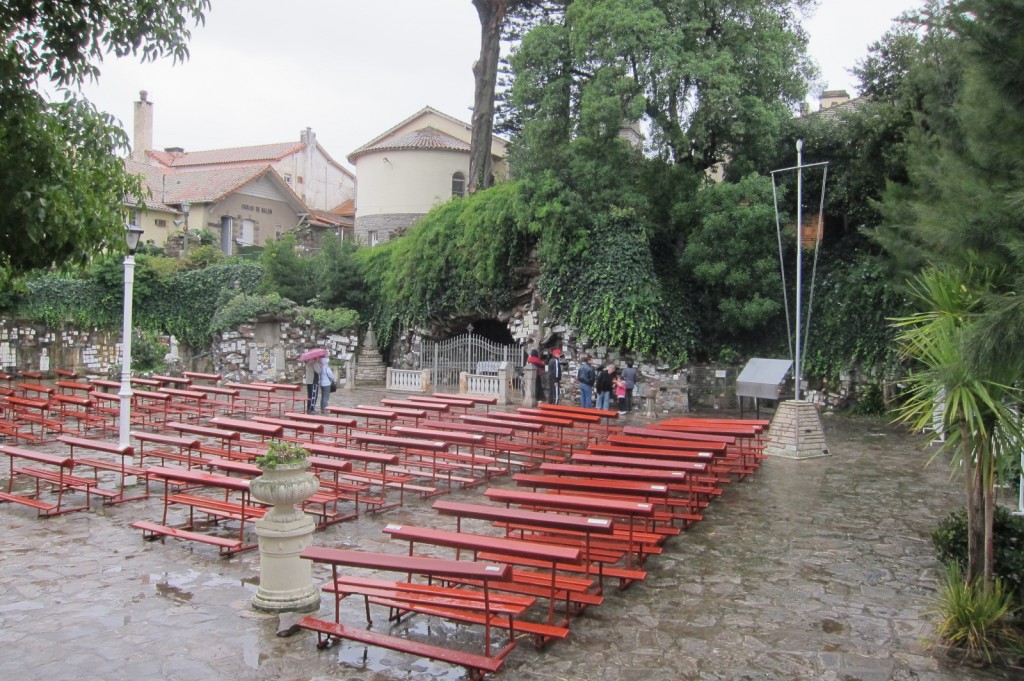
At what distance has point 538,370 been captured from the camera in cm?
2191

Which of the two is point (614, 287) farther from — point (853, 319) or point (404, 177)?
point (404, 177)

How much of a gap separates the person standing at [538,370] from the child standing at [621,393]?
7.57ft

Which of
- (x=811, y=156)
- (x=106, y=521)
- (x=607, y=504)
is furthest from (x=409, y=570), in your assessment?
(x=811, y=156)

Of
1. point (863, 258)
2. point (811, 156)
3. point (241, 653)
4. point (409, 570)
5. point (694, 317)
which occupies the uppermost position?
point (811, 156)

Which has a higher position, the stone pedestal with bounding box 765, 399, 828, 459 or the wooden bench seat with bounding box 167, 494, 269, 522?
the stone pedestal with bounding box 765, 399, 828, 459

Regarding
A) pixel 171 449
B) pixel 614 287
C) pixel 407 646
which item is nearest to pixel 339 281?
pixel 614 287

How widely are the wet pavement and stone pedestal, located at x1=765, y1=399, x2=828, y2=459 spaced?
403 cm

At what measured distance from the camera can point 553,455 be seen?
14.0 meters

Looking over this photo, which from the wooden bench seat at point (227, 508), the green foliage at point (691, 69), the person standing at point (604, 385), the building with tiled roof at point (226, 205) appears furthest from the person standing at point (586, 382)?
the building with tiled roof at point (226, 205)

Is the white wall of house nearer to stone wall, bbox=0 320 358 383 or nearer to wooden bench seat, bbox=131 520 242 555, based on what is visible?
stone wall, bbox=0 320 358 383

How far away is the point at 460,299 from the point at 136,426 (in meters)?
11.8

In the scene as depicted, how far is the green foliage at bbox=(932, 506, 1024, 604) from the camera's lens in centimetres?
611

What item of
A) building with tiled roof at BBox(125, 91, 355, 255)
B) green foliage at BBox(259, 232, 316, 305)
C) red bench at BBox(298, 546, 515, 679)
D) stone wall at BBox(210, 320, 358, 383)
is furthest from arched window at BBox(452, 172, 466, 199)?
red bench at BBox(298, 546, 515, 679)

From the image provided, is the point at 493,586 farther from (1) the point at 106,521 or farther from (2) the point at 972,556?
(1) the point at 106,521
